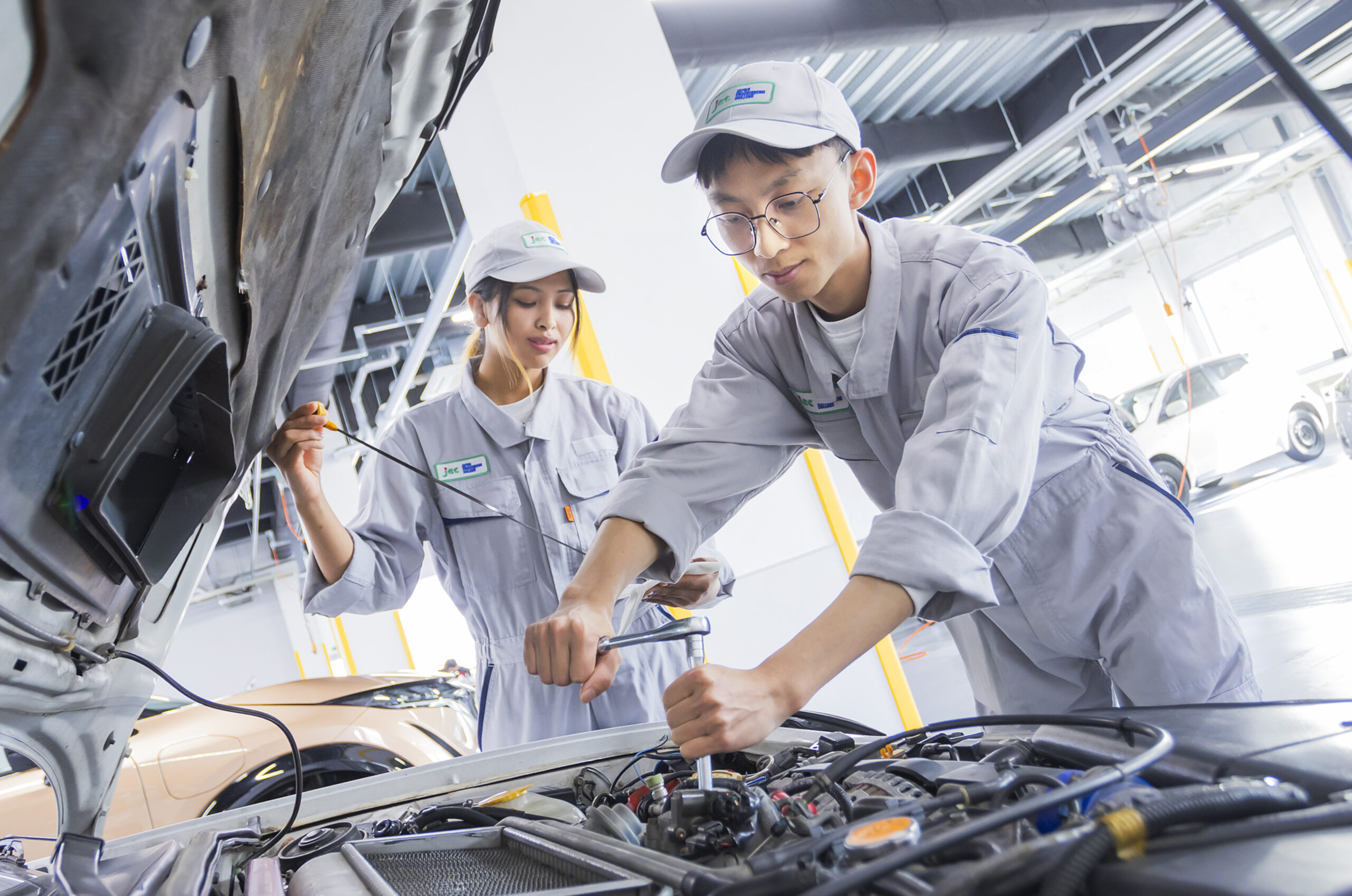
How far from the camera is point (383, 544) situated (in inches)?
72.9

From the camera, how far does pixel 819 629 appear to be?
0.85 metres

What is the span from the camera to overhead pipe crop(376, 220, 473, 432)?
5.43m

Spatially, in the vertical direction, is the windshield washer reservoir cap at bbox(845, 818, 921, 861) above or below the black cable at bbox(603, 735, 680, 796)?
above

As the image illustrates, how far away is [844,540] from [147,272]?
2596mm

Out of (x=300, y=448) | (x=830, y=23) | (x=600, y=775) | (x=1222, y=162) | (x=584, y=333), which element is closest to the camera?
(x=600, y=775)

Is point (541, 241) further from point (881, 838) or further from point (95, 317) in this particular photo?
point (881, 838)

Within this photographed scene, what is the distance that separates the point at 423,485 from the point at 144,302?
4.10 feet

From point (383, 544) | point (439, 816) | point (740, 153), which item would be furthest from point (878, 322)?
point (383, 544)

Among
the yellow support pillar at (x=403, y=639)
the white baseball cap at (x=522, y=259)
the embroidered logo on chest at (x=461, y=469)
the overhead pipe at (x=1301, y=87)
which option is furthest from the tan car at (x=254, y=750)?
the yellow support pillar at (x=403, y=639)

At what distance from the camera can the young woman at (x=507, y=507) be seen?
5.91 ft

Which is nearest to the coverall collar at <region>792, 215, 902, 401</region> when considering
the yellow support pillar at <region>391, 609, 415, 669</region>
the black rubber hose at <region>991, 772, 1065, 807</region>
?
the black rubber hose at <region>991, 772, 1065, 807</region>

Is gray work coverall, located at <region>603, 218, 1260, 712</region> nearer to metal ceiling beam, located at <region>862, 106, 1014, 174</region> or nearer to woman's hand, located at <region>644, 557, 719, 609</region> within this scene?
woman's hand, located at <region>644, 557, 719, 609</region>

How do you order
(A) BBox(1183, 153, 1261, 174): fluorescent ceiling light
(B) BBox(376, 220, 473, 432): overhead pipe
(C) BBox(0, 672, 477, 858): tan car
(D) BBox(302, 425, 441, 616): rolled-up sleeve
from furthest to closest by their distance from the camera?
(A) BBox(1183, 153, 1261, 174): fluorescent ceiling light → (B) BBox(376, 220, 473, 432): overhead pipe → (C) BBox(0, 672, 477, 858): tan car → (D) BBox(302, 425, 441, 616): rolled-up sleeve

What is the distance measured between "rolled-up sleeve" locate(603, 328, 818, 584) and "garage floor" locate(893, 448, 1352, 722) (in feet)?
6.22
